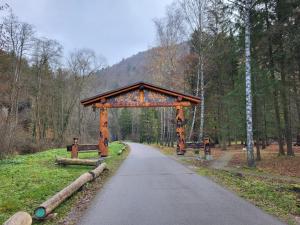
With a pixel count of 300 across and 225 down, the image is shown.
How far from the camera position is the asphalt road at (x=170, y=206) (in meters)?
6.84

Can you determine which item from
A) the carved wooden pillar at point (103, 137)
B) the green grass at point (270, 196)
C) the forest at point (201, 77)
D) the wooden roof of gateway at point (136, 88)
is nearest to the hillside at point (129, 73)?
the forest at point (201, 77)

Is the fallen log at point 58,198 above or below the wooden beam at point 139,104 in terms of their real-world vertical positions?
below

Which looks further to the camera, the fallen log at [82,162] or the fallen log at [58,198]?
the fallen log at [82,162]

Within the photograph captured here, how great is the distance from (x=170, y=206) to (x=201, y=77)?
66.1ft

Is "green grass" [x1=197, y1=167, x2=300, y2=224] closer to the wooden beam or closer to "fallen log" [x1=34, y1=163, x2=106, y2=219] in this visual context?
"fallen log" [x1=34, y1=163, x2=106, y2=219]

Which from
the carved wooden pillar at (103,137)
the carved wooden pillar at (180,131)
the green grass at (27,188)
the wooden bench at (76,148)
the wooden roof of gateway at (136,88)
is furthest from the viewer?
the carved wooden pillar at (180,131)

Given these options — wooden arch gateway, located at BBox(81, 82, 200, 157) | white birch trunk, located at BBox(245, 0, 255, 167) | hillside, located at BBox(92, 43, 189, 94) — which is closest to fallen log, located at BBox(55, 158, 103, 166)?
wooden arch gateway, located at BBox(81, 82, 200, 157)

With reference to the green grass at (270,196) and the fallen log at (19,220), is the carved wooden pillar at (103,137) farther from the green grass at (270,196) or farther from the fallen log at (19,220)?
the fallen log at (19,220)

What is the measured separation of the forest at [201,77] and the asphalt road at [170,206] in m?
8.18

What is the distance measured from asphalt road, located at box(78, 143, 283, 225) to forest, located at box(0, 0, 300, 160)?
8.18 meters

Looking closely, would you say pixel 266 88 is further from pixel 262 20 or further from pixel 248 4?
pixel 248 4

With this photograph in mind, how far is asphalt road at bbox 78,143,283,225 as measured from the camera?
22.4 ft

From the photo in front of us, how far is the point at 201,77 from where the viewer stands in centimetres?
2730

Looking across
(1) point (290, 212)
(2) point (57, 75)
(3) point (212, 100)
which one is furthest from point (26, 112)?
(1) point (290, 212)
